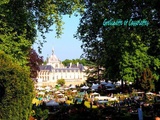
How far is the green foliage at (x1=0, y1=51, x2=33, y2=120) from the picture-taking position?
1108cm

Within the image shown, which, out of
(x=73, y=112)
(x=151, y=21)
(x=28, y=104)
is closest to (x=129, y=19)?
(x=151, y=21)

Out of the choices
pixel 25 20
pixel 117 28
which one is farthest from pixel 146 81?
pixel 117 28

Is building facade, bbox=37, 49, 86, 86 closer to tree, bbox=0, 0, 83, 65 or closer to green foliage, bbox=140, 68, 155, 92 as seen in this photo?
green foliage, bbox=140, 68, 155, 92

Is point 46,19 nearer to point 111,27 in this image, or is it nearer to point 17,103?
point 111,27

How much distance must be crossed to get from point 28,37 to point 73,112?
7131 millimetres

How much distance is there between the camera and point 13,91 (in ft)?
36.8

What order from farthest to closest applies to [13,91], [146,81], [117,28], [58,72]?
[58,72]
[146,81]
[117,28]
[13,91]

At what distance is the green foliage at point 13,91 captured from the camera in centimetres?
1108

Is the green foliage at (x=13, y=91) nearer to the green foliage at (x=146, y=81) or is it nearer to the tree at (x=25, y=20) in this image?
the tree at (x=25, y=20)

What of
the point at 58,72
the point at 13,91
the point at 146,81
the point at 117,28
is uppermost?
the point at 58,72

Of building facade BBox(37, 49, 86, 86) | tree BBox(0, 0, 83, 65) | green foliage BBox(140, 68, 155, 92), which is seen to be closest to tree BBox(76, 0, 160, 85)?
tree BBox(0, 0, 83, 65)

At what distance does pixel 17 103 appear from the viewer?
37.2 feet

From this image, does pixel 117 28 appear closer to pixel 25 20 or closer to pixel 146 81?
pixel 25 20

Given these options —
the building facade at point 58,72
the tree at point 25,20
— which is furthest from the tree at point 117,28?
the building facade at point 58,72
